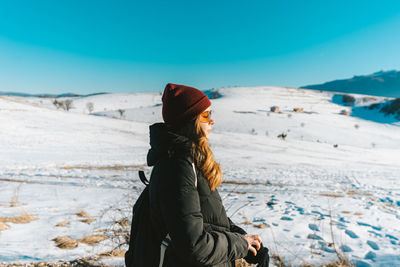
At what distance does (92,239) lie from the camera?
3576mm

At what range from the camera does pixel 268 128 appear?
35.6 m

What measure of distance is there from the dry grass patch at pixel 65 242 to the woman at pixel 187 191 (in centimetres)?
284

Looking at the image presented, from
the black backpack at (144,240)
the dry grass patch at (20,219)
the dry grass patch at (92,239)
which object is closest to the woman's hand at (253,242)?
the black backpack at (144,240)

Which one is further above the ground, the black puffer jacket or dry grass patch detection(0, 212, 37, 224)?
the black puffer jacket

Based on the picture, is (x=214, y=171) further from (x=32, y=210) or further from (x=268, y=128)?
(x=268, y=128)

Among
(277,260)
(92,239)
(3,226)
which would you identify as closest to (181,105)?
(277,260)

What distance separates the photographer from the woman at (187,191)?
3.77ft

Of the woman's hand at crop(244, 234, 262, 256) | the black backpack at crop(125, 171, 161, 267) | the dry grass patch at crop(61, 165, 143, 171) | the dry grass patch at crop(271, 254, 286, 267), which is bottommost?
the dry grass patch at crop(61, 165, 143, 171)

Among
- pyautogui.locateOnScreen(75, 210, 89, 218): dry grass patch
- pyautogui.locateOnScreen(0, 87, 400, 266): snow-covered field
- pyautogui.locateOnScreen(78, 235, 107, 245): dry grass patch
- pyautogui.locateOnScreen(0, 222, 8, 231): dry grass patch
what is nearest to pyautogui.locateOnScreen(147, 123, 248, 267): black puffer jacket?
pyautogui.locateOnScreen(0, 87, 400, 266): snow-covered field

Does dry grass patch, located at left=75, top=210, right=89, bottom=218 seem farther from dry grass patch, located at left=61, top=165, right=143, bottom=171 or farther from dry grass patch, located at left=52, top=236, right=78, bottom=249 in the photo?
dry grass patch, located at left=61, top=165, right=143, bottom=171

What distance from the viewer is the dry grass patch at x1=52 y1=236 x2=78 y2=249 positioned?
3.33 m

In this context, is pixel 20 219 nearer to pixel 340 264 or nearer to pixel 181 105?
pixel 181 105

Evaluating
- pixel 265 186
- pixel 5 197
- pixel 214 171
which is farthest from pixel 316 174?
pixel 5 197

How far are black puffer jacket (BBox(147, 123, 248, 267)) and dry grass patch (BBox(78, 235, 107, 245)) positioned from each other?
A: 2.81 m
